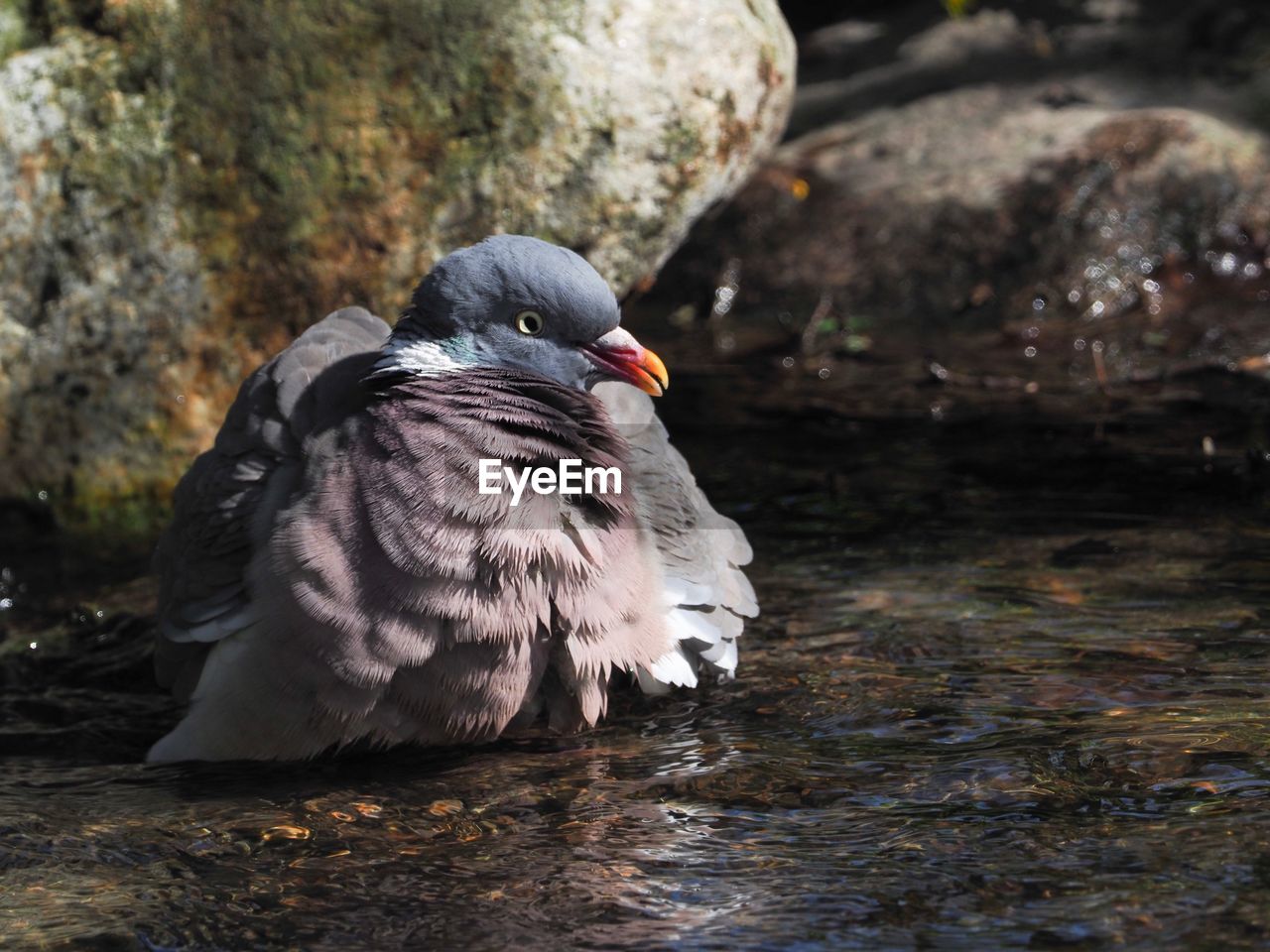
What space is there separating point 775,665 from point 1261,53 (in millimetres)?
6942

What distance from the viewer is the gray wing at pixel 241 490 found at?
13.3ft

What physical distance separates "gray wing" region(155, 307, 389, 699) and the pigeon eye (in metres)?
0.40

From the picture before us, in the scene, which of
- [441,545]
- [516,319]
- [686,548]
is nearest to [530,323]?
[516,319]

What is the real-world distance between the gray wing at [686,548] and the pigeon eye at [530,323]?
38 cm

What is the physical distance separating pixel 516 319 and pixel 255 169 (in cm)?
211

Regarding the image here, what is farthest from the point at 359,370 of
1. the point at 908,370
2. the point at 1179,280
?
the point at 1179,280

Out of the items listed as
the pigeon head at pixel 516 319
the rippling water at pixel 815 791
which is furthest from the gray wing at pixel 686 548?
the pigeon head at pixel 516 319

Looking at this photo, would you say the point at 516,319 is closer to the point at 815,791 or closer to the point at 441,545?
the point at 441,545

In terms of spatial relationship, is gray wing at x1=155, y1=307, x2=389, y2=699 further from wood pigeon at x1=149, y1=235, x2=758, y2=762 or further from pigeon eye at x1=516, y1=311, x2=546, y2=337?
pigeon eye at x1=516, y1=311, x2=546, y2=337

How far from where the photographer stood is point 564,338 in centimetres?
406

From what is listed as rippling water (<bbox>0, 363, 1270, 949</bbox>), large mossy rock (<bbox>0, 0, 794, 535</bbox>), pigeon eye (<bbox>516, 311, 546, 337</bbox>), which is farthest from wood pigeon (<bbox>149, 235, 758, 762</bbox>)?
large mossy rock (<bbox>0, 0, 794, 535</bbox>)

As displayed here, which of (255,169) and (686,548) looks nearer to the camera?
(686,548)

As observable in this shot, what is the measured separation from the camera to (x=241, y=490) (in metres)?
4.12

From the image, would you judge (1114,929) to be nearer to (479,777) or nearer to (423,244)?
(479,777)
